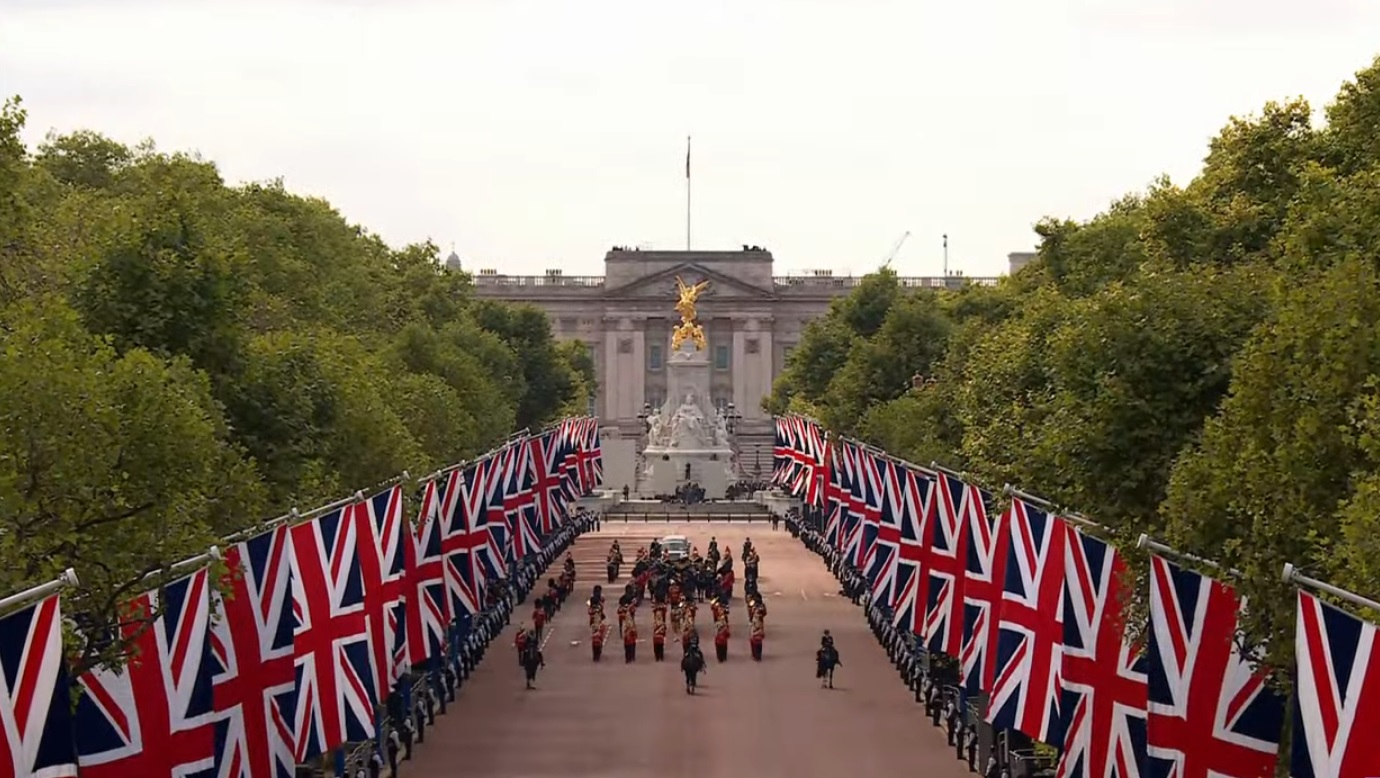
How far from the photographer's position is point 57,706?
861 inches

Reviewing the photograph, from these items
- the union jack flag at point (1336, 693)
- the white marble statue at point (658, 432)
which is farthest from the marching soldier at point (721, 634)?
the white marble statue at point (658, 432)

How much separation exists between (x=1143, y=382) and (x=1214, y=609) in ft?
36.8

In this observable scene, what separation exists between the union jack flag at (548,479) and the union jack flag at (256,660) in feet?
150

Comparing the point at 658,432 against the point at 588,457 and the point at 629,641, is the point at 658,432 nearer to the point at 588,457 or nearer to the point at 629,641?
the point at 588,457

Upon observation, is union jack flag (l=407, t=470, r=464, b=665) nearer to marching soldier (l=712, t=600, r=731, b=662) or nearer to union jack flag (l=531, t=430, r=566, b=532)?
marching soldier (l=712, t=600, r=731, b=662)

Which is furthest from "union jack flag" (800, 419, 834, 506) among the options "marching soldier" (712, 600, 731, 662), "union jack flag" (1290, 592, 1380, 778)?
"union jack flag" (1290, 592, 1380, 778)

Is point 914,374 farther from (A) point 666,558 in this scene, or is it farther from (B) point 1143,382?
(B) point 1143,382

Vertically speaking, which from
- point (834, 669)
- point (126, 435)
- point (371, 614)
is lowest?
point (834, 669)

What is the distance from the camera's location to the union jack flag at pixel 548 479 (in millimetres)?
81500

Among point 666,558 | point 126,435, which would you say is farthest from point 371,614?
point 666,558

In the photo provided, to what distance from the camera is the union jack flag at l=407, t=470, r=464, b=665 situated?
4766 cm

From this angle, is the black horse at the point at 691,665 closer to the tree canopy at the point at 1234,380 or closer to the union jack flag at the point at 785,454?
the tree canopy at the point at 1234,380

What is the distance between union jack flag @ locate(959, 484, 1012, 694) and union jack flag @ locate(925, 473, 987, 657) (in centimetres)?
108

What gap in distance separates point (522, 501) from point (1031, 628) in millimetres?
39932
